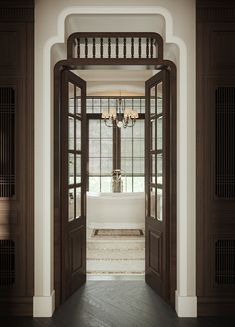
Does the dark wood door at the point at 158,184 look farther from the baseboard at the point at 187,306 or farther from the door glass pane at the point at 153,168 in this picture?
the baseboard at the point at 187,306

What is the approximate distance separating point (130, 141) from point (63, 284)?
5.36 m

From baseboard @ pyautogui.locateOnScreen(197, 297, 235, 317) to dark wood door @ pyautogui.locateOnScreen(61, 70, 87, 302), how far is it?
55.0 inches

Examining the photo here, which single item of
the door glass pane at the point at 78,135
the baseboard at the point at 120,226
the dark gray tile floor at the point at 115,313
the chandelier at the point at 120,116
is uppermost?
the chandelier at the point at 120,116

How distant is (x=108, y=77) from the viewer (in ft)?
23.6

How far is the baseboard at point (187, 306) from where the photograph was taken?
322 cm

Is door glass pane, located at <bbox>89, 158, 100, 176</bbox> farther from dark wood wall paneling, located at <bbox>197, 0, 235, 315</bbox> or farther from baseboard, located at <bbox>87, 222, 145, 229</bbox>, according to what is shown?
dark wood wall paneling, located at <bbox>197, 0, 235, 315</bbox>

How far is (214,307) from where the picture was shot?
128 inches

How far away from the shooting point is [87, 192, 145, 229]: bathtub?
716 cm

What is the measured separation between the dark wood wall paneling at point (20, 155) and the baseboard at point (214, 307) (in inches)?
64.6

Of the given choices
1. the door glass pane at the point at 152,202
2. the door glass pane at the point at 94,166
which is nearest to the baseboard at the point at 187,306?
the door glass pane at the point at 152,202

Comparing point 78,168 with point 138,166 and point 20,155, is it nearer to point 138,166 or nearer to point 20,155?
point 20,155

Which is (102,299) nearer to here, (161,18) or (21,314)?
(21,314)

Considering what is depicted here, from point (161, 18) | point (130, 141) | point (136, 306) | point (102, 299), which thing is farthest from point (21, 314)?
point (130, 141)

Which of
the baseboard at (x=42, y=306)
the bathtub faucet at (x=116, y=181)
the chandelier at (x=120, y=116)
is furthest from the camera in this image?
the bathtub faucet at (x=116, y=181)
